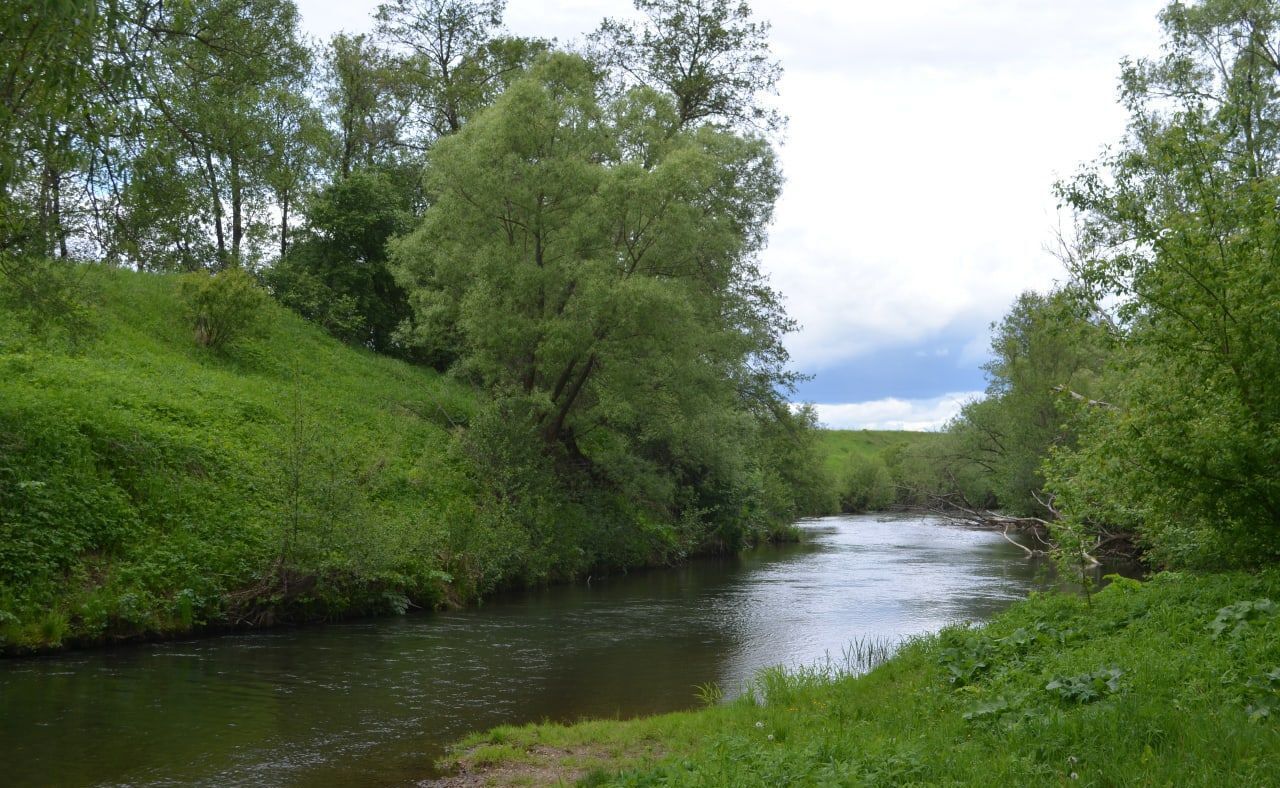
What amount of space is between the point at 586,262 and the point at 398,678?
48.6 ft

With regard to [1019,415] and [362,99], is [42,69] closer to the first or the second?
[362,99]

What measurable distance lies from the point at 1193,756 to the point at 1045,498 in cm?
3556

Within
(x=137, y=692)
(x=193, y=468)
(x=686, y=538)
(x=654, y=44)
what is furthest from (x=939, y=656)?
(x=654, y=44)

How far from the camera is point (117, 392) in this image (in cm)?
1962

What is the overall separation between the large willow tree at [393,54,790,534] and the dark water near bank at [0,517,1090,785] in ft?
19.9

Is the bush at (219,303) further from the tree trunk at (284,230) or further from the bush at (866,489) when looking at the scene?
the bush at (866,489)

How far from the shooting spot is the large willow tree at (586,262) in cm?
2605

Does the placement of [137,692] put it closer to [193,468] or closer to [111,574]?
[111,574]

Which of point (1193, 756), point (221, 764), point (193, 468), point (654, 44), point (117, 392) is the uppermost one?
point (654, 44)

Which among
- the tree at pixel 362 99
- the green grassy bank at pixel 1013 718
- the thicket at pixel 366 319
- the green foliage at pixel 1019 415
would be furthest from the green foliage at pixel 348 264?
the green grassy bank at pixel 1013 718

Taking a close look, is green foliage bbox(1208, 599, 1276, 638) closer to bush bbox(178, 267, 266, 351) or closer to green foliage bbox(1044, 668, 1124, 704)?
green foliage bbox(1044, 668, 1124, 704)

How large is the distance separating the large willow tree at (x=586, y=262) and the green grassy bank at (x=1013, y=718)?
1547 cm

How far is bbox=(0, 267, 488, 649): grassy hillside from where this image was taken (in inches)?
579

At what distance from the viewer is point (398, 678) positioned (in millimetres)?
13555
